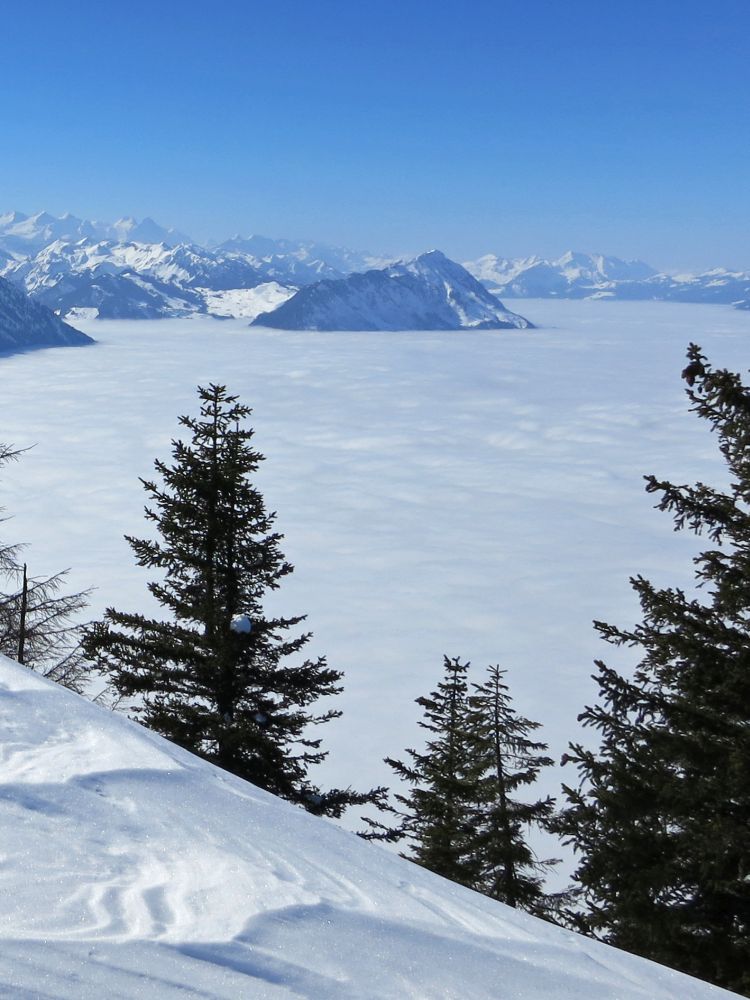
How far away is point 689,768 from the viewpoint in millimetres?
6203

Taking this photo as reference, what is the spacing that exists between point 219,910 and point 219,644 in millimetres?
6801

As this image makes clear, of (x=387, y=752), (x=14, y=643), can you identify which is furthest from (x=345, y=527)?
(x=14, y=643)

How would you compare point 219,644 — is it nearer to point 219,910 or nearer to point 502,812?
point 502,812

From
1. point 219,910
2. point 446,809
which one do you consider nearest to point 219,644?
point 446,809

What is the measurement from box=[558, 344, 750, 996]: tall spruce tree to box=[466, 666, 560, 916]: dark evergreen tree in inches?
204

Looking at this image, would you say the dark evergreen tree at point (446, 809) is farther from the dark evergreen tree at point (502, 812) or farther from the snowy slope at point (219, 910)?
the snowy slope at point (219, 910)

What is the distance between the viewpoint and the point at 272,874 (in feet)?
12.6

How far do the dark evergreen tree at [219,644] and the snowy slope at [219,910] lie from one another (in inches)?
202

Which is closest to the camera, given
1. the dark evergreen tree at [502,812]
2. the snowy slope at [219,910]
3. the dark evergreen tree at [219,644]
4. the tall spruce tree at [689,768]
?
the snowy slope at [219,910]

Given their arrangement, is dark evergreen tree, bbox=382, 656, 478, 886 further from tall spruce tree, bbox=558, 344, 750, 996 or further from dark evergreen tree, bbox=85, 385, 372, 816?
tall spruce tree, bbox=558, 344, 750, 996

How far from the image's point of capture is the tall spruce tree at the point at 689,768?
596 cm

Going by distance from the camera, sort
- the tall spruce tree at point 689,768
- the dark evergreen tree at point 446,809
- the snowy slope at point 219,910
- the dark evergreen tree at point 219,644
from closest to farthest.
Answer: the snowy slope at point 219,910, the tall spruce tree at point 689,768, the dark evergreen tree at point 219,644, the dark evergreen tree at point 446,809

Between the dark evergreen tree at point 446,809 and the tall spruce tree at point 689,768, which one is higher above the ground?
the tall spruce tree at point 689,768

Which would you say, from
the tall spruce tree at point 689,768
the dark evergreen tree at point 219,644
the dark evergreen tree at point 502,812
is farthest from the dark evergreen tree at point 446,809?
the tall spruce tree at point 689,768
